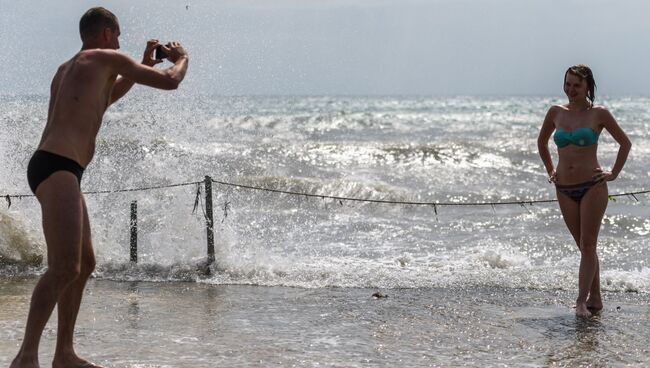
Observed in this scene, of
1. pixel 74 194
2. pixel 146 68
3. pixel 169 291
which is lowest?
pixel 169 291

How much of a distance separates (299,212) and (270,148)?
16.2 m

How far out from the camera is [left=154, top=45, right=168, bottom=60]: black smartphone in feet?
15.9

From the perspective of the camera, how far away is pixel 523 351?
5.55 meters

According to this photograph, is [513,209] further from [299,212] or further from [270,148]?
[270,148]

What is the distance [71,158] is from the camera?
14.4 ft

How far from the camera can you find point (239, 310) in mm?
6906

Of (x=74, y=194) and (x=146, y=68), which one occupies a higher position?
(x=146, y=68)

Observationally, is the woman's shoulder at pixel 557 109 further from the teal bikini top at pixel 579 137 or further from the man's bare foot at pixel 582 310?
the man's bare foot at pixel 582 310

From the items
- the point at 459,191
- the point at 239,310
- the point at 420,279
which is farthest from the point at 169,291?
the point at 459,191

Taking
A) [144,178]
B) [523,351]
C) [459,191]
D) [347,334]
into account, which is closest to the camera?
[523,351]

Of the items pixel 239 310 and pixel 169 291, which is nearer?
pixel 239 310

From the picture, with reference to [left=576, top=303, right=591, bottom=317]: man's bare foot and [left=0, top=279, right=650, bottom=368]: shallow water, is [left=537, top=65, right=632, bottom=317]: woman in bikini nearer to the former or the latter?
[left=576, top=303, right=591, bottom=317]: man's bare foot

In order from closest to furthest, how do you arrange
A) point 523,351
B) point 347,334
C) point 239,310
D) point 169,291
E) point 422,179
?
point 523,351, point 347,334, point 239,310, point 169,291, point 422,179

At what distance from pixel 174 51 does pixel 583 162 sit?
340cm
